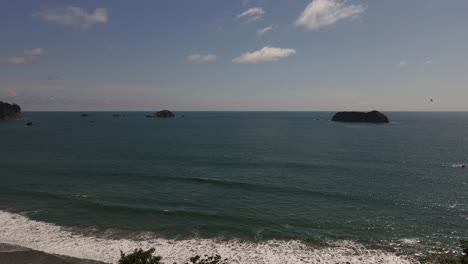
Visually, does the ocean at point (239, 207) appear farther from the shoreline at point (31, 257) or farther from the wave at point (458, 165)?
the shoreline at point (31, 257)

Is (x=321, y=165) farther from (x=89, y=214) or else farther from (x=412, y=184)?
(x=89, y=214)

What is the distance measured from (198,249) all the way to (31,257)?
15.1 meters

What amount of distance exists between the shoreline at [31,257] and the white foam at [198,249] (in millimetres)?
751

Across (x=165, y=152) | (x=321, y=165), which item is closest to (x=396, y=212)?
(x=321, y=165)

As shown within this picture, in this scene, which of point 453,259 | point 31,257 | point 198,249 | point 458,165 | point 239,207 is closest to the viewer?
point 453,259

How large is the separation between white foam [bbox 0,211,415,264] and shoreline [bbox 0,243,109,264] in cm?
75

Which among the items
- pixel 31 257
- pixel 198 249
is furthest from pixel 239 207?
pixel 31 257

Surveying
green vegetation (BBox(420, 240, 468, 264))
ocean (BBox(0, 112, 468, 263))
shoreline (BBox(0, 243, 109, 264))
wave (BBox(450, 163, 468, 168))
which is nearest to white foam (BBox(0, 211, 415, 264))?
ocean (BBox(0, 112, 468, 263))

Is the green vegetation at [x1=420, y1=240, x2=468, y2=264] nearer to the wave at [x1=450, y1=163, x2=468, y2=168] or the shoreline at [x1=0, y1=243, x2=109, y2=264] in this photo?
the shoreline at [x1=0, y1=243, x2=109, y2=264]

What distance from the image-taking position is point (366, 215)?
37.9 meters

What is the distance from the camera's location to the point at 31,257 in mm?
26984

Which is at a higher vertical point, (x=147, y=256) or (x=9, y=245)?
(x=147, y=256)

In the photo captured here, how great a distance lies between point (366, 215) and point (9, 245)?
1575 inches

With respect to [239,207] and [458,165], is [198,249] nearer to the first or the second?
[239,207]
